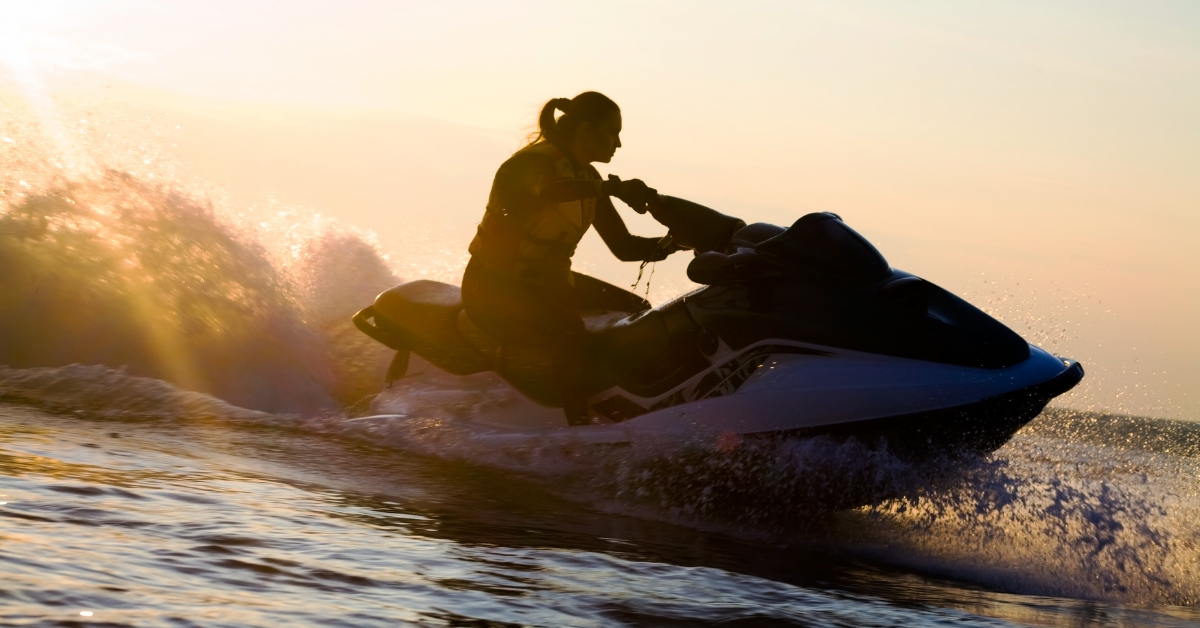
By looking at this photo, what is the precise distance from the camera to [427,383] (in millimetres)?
5434

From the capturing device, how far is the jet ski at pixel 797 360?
12.3 ft

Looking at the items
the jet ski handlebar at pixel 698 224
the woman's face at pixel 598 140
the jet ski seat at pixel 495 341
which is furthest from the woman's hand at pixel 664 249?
the woman's face at pixel 598 140

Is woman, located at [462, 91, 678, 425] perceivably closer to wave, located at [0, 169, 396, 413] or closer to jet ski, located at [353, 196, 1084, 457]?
jet ski, located at [353, 196, 1084, 457]

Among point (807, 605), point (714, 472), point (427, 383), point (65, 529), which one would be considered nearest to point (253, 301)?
point (427, 383)

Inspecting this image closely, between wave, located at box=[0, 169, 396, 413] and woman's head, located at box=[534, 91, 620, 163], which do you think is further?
wave, located at box=[0, 169, 396, 413]

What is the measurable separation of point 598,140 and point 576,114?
0.14 meters

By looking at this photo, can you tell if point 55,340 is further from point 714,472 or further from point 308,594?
point 308,594

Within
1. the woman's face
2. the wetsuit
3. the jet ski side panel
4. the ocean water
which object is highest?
the woman's face

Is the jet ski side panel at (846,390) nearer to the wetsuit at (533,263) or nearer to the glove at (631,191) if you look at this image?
the wetsuit at (533,263)

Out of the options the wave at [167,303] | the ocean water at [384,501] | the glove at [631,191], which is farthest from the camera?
the wave at [167,303]

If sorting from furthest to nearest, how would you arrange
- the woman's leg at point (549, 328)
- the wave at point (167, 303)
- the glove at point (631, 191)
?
1. the wave at point (167, 303)
2. the woman's leg at point (549, 328)
3. the glove at point (631, 191)

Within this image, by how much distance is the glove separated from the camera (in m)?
4.19

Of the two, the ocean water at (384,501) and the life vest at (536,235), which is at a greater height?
the life vest at (536,235)

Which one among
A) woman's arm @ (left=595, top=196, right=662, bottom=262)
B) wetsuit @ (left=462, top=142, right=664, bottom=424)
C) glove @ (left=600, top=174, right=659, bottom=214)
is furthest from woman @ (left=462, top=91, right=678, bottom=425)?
woman's arm @ (left=595, top=196, right=662, bottom=262)
